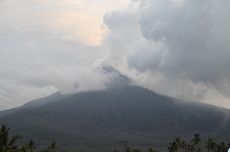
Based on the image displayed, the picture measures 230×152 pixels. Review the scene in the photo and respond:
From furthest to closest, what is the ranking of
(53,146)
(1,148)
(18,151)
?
(53,146) < (18,151) < (1,148)

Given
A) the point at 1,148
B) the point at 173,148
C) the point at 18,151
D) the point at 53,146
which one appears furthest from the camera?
the point at 173,148

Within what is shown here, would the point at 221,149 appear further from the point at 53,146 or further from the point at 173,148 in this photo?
the point at 53,146

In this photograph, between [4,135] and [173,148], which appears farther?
[173,148]

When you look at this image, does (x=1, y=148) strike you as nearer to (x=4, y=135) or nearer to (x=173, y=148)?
(x=4, y=135)

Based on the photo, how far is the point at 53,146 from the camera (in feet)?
527

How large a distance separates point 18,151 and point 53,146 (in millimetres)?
61705

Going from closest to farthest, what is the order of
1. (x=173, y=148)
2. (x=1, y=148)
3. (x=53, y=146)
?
(x=1, y=148) < (x=53, y=146) < (x=173, y=148)

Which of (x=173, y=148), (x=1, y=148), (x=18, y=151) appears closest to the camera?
(x=1, y=148)

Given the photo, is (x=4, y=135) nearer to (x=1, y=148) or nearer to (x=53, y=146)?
(x=1, y=148)

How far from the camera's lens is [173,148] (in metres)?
189

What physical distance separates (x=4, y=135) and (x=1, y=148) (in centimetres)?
288

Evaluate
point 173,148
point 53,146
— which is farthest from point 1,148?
point 173,148

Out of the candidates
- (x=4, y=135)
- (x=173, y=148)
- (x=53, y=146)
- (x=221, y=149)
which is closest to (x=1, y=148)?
(x=4, y=135)

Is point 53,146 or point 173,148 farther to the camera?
point 173,148
